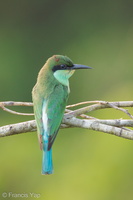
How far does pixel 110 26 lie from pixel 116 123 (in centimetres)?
427

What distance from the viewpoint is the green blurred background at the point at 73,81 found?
445 cm

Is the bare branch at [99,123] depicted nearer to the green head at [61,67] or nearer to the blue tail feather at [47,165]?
the blue tail feather at [47,165]

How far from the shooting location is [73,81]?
613cm

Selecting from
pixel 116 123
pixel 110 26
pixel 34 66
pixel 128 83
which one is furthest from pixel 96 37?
pixel 116 123

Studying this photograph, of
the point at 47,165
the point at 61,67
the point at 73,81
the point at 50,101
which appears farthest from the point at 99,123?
the point at 73,81

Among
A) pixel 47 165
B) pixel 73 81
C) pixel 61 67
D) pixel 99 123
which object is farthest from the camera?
pixel 73 81

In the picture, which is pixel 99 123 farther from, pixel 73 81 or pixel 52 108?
pixel 73 81

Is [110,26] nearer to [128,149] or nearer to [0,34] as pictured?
[0,34]

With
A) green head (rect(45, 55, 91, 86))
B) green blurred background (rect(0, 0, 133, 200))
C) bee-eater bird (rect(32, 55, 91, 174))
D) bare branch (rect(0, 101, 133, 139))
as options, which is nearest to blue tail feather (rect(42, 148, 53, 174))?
bee-eater bird (rect(32, 55, 91, 174))

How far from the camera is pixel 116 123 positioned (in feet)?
9.57

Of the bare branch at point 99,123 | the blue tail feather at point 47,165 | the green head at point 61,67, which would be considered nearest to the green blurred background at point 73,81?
the green head at point 61,67

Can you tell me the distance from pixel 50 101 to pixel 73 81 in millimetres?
2792

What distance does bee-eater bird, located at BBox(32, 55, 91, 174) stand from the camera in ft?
10.1

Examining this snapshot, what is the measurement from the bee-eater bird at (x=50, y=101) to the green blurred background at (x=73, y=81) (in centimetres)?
111
